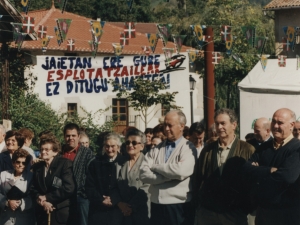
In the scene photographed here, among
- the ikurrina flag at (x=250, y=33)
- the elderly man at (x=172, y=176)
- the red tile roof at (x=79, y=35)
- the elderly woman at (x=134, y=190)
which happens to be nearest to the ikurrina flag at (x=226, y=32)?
the ikurrina flag at (x=250, y=33)

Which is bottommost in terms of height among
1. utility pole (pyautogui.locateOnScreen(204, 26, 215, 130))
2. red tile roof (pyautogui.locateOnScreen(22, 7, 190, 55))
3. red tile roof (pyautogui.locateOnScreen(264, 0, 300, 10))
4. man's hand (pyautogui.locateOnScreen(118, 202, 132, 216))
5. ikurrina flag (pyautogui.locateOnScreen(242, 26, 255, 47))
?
man's hand (pyautogui.locateOnScreen(118, 202, 132, 216))

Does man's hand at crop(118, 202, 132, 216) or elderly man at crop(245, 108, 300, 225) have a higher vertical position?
elderly man at crop(245, 108, 300, 225)

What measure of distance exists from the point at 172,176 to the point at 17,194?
2.15m

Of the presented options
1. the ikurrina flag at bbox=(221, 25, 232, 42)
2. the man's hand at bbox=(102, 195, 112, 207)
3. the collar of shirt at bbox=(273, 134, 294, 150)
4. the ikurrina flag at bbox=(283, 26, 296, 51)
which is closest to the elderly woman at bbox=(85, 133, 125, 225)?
the man's hand at bbox=(102, 195, 112, 207)

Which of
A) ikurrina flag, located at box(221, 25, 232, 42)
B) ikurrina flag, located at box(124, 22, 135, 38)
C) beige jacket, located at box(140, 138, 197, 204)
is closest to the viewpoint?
beige jacket, located at box(140, 138, 197, 204)

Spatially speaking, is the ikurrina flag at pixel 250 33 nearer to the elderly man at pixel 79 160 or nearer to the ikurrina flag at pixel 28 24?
Answer: the ikurrina flag at pixel 28 24

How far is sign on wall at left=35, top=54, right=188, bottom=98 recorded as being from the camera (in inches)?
751

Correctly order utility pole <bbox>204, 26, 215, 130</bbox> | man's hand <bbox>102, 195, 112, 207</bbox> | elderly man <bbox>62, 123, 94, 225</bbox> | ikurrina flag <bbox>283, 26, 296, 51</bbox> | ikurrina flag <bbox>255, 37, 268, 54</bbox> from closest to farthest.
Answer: man's hand <bbox>102, 195, 112, 207</bbox>, elderly man <bbox>62, 123, 94, 225</bbox>, utility pole <bbox>204, 26, 215, 130</bbox>, ikurrina flag <bbox>255, 37, 268, 54</bbox>, ikurrina flag <bbox>283, 26, 296, 51</bbox>

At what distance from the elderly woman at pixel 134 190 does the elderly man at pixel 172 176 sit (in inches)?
21.3

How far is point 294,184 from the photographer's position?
24.7 feet

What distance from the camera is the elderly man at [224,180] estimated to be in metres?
8.06

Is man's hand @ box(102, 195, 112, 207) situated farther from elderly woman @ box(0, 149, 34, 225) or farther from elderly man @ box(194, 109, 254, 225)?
elderly man @ box(194, 109, 254, 225)

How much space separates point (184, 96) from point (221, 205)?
31771 mm

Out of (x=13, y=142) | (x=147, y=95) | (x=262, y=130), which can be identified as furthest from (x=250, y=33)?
(x=147, y=95)
